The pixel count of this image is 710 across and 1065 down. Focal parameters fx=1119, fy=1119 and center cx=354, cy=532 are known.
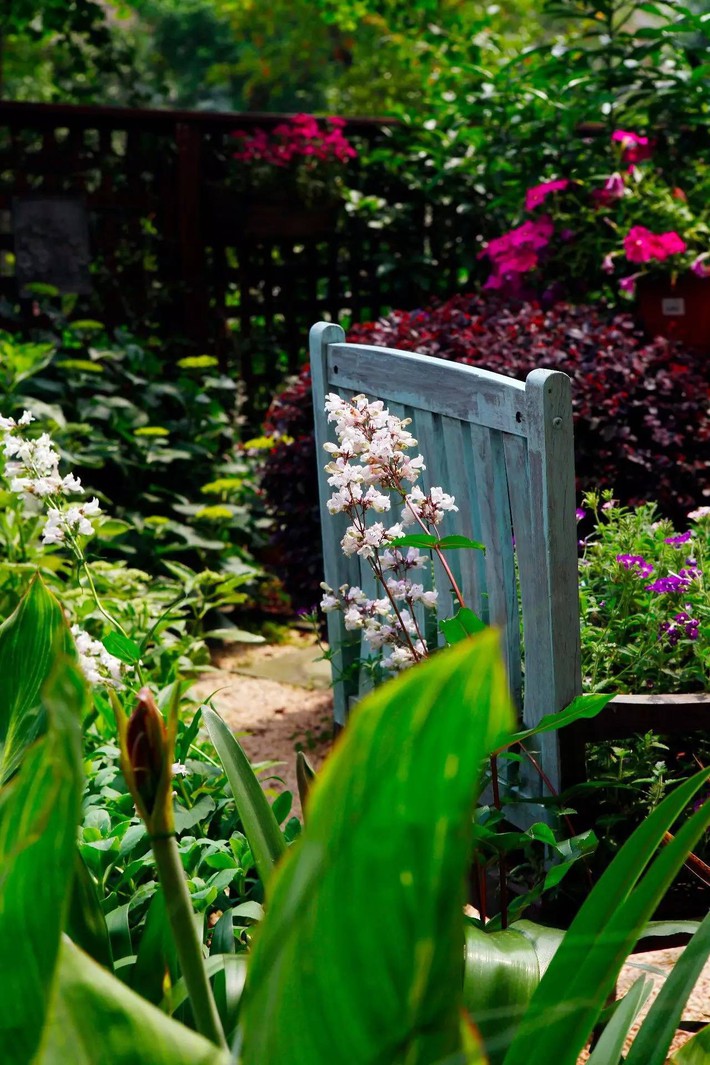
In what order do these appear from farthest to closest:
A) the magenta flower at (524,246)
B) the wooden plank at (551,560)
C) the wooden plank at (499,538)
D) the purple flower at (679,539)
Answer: the magenta flower at (524,246), the purple flower at (679,539), the wooden plank at (499,538), the wooden plank at (551,560)

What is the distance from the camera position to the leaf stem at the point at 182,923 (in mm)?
651

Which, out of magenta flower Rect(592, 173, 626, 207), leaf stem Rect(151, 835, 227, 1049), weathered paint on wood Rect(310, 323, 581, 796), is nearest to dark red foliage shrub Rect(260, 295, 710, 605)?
magenta flower Rect(592, 173, 626, 207)

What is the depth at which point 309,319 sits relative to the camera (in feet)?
19.1

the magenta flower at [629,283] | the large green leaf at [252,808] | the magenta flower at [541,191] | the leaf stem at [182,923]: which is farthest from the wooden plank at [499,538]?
the magenta flower at [541,191]

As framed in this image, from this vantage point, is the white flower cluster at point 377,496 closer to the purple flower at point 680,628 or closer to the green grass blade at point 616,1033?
the purple flower at point 680,628

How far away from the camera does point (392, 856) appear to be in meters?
0.51

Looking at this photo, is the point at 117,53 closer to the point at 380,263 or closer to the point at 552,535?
the point at 380,263

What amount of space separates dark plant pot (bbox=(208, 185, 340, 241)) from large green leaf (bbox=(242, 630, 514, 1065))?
17.0 ft

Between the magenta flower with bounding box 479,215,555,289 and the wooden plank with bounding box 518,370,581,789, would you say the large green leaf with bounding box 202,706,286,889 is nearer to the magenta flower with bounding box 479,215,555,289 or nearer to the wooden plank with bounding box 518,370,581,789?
the wooden plank with bounding box 518,370,581,789

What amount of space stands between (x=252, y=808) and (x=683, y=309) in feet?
11.5

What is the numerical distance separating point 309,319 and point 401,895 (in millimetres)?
5478

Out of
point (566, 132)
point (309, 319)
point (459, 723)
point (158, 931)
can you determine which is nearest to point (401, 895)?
point (459, 723)

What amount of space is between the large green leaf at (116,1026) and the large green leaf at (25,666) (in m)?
0.60

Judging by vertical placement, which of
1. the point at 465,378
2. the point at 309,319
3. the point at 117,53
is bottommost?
the point at 465,378
